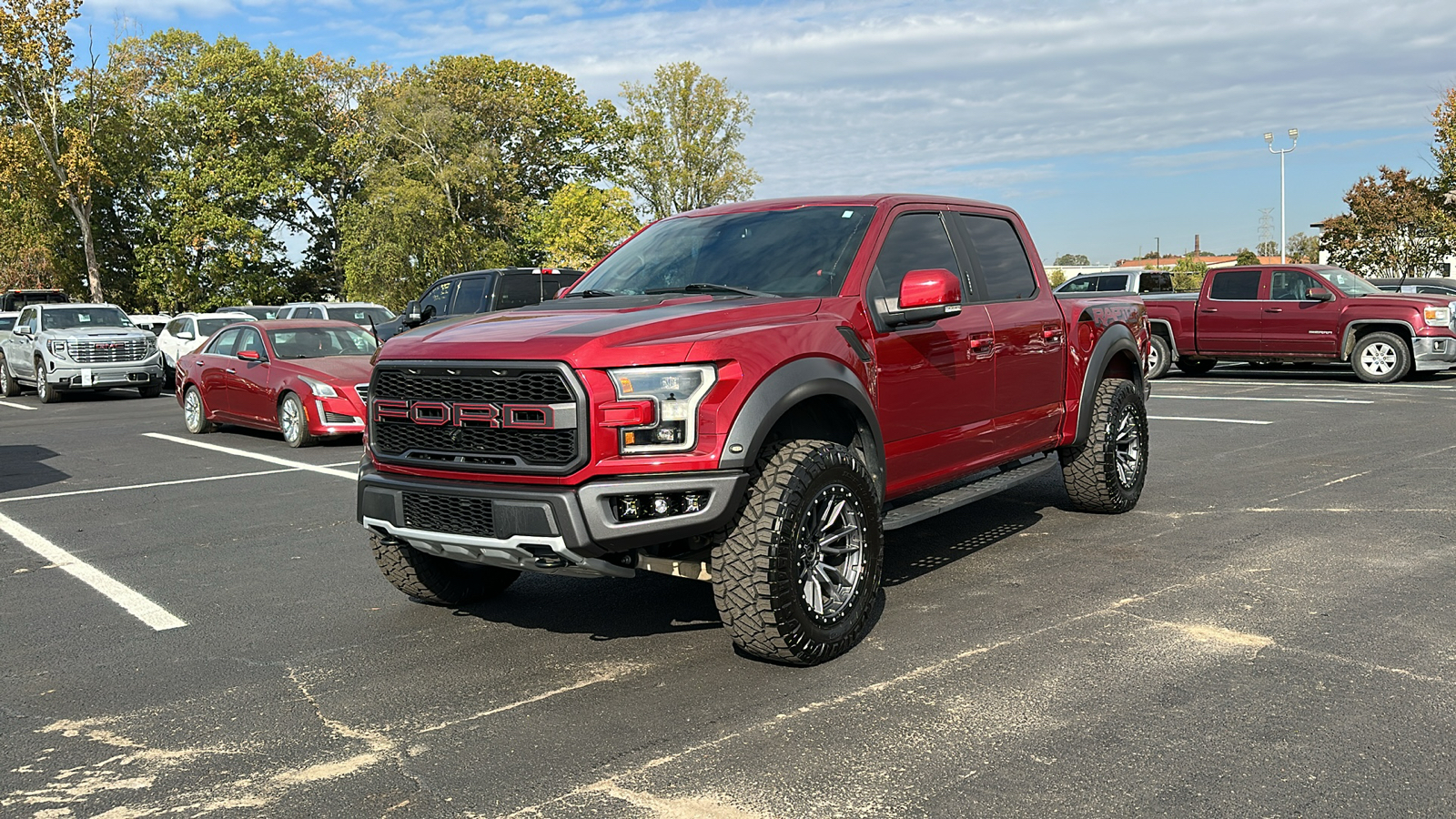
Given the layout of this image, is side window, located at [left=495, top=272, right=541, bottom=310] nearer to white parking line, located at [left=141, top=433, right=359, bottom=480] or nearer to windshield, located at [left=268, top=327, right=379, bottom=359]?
windshield, located at [left=268, top=327, right=379, bottom=359]

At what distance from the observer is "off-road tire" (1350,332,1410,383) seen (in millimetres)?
17141

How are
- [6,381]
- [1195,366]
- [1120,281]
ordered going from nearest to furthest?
[1195,366], [1120,281], [6,381]

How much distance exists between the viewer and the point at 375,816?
336 cm

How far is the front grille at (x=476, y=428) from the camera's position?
14.2 feet

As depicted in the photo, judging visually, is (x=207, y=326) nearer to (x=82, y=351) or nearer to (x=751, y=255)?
(x=82, y=351)

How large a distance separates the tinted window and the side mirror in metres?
17.4

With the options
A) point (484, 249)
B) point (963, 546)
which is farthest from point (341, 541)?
point (484, 249)

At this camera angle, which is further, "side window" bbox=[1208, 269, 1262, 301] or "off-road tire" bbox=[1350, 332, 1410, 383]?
"side window" bbox=[1208, 269, 1262, 301]

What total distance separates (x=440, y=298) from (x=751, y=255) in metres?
13.6

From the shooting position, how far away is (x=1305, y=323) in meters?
17.8

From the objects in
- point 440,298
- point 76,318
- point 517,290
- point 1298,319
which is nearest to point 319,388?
point 517,290

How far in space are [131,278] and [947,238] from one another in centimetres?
5482

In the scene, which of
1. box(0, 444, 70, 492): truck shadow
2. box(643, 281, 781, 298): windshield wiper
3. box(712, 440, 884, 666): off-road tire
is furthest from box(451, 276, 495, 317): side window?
box(712, 440, 884, 666): off-road tire

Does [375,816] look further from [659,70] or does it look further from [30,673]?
[659,70]
